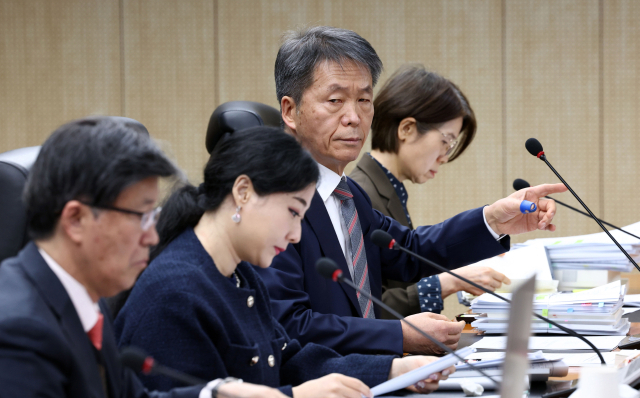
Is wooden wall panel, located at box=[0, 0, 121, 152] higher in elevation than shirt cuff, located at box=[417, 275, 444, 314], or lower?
higher

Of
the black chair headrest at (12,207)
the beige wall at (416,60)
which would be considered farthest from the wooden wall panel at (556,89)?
the black chair headrest at (12,207)

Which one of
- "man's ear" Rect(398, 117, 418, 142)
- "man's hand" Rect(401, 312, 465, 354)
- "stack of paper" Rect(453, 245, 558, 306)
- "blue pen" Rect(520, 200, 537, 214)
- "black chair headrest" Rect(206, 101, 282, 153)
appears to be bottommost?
"stack of paper" Rect(453, 245, 558, 306)

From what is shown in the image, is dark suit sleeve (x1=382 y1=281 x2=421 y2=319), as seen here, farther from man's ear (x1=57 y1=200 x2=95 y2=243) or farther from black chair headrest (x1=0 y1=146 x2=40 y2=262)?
man's ear (x1=57 y1=200 x2=95 y2=243)

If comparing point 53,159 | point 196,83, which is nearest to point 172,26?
point 196,83

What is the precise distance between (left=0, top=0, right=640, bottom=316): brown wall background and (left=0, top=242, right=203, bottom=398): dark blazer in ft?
11.6

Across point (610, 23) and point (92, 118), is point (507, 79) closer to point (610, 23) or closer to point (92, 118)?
point (610, 23)

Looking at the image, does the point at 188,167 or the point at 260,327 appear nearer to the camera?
the point at 260,327

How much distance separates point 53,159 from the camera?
2.87 feet

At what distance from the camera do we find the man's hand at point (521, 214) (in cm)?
188

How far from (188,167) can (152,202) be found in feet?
11.5

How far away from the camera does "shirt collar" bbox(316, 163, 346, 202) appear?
183 centimetres

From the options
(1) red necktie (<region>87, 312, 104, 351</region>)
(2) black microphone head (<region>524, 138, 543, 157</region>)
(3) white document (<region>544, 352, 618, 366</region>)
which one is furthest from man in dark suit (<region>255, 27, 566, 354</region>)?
(1) red necktie (<region>87, 312, 104, 351</region>)

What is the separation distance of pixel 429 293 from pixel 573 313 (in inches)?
19.9

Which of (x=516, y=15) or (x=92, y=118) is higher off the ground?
(x=516, y=15)
